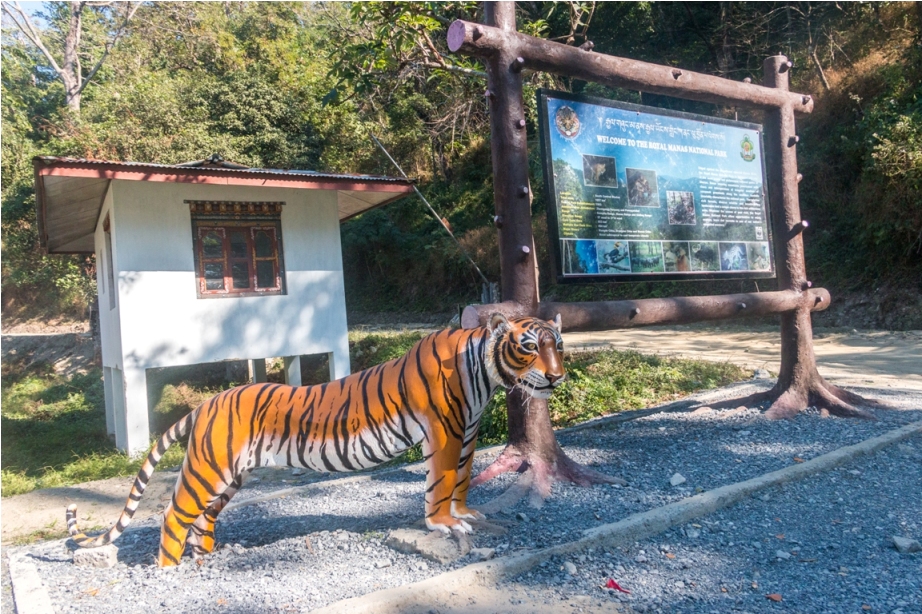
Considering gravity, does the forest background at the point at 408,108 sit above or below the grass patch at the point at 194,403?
above

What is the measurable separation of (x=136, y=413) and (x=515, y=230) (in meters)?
7.48

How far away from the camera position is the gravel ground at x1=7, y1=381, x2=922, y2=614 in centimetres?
337

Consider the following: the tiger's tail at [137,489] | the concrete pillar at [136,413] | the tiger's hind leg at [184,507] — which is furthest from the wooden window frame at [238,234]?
the tiger's hind leg at [184,507]

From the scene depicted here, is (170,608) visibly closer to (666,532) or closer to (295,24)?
(666,532)

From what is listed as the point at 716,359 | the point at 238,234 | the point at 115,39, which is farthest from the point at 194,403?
the point at 115,39

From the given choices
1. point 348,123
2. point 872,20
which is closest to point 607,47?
point 872,20

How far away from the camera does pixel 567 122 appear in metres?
5.59

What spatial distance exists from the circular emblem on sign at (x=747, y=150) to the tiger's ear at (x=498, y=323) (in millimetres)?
4646

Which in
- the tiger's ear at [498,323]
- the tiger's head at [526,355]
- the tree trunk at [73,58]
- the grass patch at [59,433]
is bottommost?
the grass patch at [59,433]

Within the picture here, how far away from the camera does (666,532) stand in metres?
4.11

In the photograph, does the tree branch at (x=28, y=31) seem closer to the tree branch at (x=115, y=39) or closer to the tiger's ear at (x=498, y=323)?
the tree branch at (x=115, y=39)

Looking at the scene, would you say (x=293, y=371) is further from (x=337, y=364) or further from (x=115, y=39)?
→ (x=115, y=39)

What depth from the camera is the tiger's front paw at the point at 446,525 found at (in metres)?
3.83

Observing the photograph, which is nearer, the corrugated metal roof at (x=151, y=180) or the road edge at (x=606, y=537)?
the road edge at (x=606, y=537)
